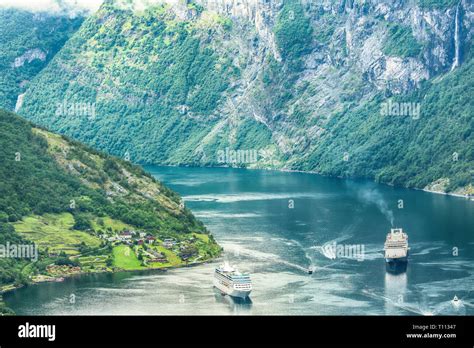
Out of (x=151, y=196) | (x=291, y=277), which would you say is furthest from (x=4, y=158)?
(x=291, y=277)

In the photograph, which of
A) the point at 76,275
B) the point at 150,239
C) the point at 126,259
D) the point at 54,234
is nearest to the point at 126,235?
the point at 150,239

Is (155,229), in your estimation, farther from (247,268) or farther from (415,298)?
(415,298)

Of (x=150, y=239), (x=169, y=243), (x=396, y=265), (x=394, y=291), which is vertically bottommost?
(x=394, y=291)

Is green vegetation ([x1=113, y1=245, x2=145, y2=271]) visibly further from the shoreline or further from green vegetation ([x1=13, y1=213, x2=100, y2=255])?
green vegetation ([x1=13, y1=213, x2=100, y2=255])

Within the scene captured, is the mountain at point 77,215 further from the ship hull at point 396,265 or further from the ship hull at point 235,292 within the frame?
the ship hull at point 396,265

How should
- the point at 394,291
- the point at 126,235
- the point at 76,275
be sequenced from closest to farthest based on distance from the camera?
the point at 394,291 → the point at 76,275 → the point at 126,235

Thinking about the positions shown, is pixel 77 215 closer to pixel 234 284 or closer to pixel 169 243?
pixel 169 243

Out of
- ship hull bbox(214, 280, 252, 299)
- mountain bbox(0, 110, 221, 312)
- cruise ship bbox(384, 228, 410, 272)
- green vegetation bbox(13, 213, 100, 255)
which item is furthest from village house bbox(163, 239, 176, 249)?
cruise ship bbox(384, 228, 410, 272)
